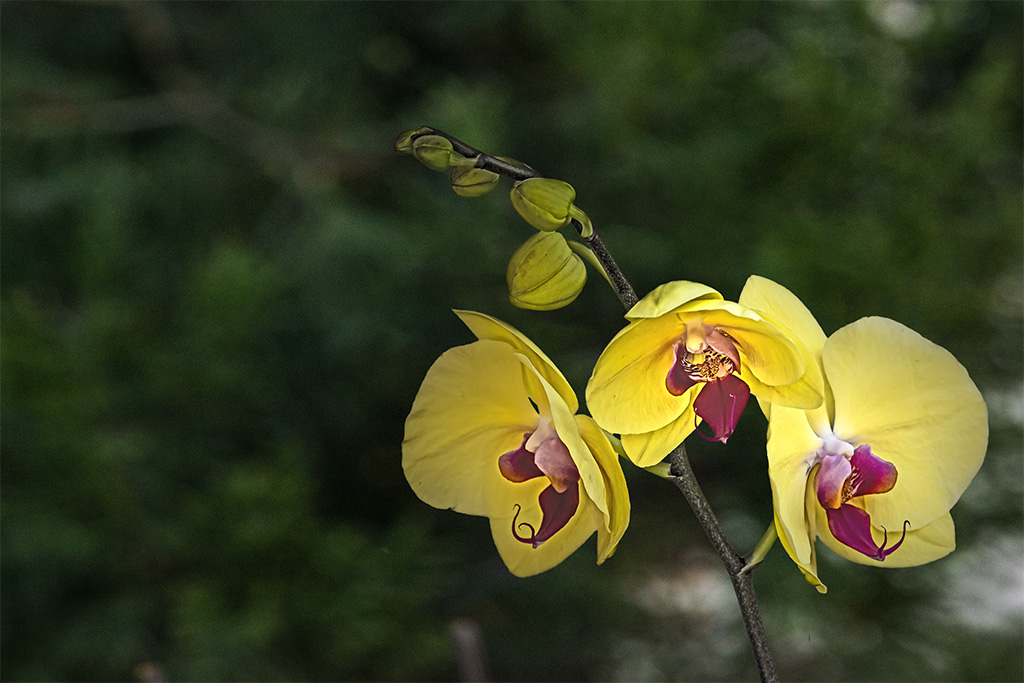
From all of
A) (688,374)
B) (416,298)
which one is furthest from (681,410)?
(416,298)

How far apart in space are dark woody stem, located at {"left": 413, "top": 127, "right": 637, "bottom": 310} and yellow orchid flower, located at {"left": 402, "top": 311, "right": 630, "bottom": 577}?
0.02 metres

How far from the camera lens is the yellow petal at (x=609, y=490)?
196 millimetres

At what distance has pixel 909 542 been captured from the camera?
0.22 metres

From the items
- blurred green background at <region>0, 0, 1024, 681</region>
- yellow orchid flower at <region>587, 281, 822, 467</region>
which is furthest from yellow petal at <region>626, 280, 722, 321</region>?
blurred green background at <region>0, 0, 1024, 681</region>

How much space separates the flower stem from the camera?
0.18 m

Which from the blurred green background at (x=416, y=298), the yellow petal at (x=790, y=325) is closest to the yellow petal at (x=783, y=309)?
the yellow petal at (x=790, y=325)

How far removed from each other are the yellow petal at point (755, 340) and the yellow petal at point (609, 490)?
0.04m

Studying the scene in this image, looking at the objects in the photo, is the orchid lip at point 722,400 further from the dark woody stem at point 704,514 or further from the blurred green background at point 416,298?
the blurred green background at point 416,298

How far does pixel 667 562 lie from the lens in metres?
0.76

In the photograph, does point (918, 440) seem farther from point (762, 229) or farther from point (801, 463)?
point (762, 229)

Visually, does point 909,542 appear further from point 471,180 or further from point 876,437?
point 471,180

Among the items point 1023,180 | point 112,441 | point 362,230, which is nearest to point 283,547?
point 112,441

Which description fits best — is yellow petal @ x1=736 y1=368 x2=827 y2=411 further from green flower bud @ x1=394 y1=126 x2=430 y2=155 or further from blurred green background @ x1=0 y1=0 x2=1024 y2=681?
blurred green background @ x1=0 y1=0 x2=1024 y2=681

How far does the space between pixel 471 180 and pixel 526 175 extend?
0.05ft
